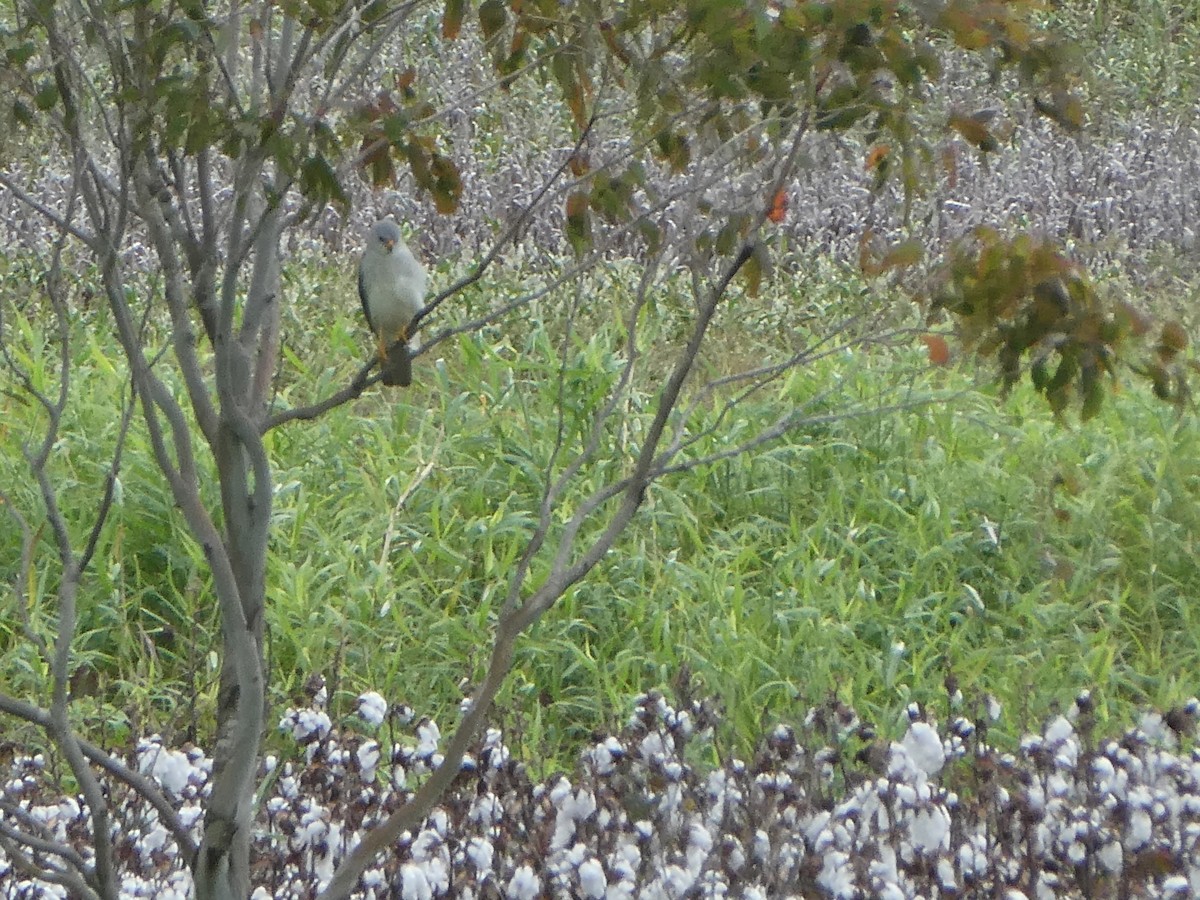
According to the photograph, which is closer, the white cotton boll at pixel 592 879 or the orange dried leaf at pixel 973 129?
the orange dried leaf at pixel 973 129

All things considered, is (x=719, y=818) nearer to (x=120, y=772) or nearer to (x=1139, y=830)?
(x=1139, y=830)

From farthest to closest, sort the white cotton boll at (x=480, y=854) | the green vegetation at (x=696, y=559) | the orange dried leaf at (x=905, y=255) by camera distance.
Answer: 1. the green vegetation at (x=696, y=559)
2. the white cotton boll at (x=480, y=854)
3. the orange dried leaf at (x=905, y=255)

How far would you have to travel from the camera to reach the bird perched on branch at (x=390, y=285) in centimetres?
427

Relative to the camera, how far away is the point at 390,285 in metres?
4.27

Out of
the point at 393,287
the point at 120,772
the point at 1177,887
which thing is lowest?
the point at 1177,887

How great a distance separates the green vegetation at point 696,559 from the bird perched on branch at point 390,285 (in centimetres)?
54

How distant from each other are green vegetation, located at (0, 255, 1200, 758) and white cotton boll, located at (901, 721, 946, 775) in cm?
91

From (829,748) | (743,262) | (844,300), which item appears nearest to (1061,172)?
(844,300)

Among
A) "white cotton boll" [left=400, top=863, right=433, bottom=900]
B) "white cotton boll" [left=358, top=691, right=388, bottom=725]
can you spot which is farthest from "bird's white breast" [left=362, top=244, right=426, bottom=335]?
"white cotton boll" [left=400, top=863, right=433, bottom=900]

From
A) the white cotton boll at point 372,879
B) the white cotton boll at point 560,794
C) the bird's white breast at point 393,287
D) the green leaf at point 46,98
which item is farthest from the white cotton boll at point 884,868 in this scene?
the bird's white breast at point 393,287

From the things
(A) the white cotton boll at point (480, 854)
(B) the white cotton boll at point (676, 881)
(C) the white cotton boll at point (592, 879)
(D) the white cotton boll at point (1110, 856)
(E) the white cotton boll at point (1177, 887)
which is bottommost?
(E) the white cotton boll at point (1177, 887)

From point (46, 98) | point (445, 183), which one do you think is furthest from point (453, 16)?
point (46, 98)

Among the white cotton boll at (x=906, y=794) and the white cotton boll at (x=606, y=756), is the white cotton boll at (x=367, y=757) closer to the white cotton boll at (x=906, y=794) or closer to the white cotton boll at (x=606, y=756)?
the white cotton boll at (x=606, y=756)

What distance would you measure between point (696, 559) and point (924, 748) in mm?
1923
